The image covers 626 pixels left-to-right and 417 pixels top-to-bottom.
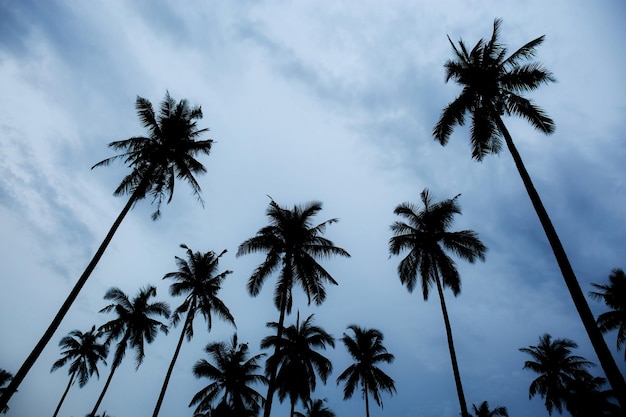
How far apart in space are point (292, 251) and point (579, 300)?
14.3m

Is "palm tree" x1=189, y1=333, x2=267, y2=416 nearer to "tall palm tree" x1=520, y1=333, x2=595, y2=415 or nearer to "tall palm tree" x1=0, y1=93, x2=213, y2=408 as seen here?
"tall palm tree" x1=0, y1=93, x2=213, y2=408

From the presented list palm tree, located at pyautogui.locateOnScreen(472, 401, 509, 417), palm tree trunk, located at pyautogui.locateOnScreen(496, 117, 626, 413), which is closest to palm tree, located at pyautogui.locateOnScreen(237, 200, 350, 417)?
palm tree trunk, located at pyautogui.locateOnScreen(496, 117, 626, 413)

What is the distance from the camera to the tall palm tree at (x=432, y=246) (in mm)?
20906

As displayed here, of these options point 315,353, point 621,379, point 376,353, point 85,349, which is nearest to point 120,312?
point 85,349

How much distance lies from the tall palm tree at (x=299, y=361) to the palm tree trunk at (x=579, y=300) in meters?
19.0

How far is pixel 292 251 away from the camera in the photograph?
20.7 metres

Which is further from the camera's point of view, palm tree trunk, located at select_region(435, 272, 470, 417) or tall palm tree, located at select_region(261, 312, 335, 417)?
tall palm tree, located at select_region(261, 312, 335, 417)

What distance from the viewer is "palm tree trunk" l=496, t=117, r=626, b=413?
332 inches

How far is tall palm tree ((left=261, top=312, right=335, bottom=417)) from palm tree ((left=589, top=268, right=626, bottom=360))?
2475 centimetres

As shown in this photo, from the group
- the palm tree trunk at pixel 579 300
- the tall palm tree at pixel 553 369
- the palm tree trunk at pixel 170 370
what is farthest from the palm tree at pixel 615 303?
the palm tree trunk at pixel 170 370

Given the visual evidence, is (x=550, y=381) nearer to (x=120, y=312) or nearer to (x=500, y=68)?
(x=500, y=68)

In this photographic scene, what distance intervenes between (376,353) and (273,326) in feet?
34.4

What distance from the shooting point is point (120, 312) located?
92.9 ft

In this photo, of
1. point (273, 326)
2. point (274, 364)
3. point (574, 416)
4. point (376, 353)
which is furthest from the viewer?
point (376, 353)
